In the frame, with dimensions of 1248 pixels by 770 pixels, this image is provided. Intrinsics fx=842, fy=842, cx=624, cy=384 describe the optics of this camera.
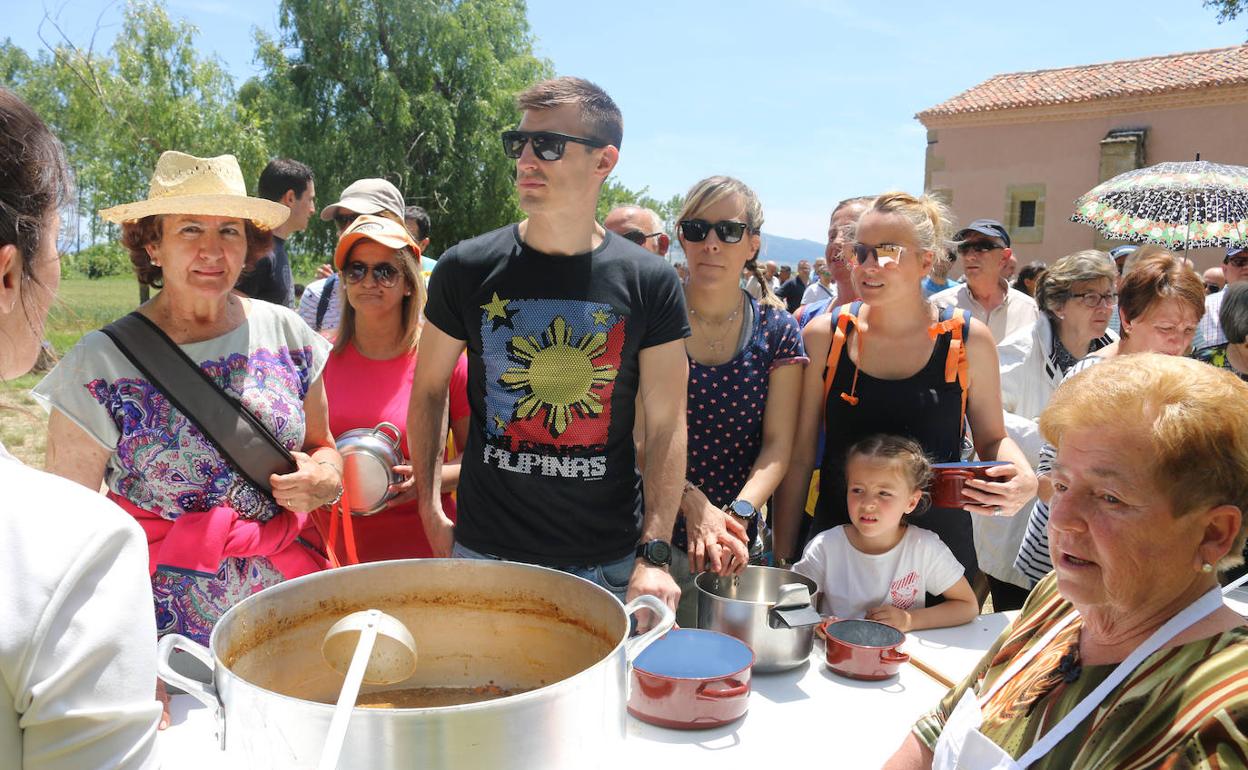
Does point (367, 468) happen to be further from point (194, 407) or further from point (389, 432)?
point (194, 407)

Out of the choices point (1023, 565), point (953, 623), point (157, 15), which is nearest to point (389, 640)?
point (953, 623)

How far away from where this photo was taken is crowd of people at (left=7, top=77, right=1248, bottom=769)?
0.83 metres

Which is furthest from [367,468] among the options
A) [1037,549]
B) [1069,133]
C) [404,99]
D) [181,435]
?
[1069,133]

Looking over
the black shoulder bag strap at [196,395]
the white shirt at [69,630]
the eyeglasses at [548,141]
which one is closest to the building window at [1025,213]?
the eyeglasses at [548,141]

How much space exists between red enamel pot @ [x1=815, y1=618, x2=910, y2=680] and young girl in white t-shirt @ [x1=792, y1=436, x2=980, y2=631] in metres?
0.29

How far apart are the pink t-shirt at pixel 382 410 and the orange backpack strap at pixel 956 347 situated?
1.44 metres

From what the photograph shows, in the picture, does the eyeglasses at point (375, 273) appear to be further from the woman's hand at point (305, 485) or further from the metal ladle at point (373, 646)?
the metal ladle at point (373, 646)

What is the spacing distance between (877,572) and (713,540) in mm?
595

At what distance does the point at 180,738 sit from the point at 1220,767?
1.67m

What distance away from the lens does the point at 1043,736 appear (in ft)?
4.22

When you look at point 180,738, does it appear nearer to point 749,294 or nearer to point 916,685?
point 916,685

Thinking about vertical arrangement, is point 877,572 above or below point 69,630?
below

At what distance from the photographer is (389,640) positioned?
1056 millimetres

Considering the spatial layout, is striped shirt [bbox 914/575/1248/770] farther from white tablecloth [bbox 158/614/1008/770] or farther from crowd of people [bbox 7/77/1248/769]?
white tablecloth [bbox 158/614/1008/770]
